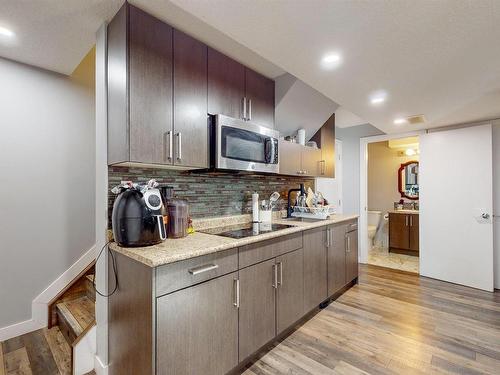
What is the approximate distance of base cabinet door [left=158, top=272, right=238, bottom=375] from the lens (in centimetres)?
127

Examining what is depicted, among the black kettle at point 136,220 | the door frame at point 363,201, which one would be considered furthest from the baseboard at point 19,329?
the door frame at point 363,201

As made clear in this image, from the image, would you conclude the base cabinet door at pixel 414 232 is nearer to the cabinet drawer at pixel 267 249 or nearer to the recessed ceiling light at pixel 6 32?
the cabinet drawer at pixel 267 249

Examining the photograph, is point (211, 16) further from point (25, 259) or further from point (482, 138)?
point (482, 138)

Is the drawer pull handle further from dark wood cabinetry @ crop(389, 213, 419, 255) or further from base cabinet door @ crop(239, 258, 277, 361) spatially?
dark wood cabinetry @ crop(389, 213, 419, 255)

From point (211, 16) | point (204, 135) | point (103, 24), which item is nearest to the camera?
point (211, 16)

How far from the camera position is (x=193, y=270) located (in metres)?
1.36

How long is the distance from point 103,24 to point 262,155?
1.42m

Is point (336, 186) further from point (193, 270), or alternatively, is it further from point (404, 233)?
point (193, 270)

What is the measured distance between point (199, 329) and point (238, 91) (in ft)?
5.77

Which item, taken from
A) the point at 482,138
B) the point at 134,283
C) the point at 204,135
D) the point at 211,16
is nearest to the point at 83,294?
the point at 134,283

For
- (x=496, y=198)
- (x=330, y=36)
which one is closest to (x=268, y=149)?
(x=330, y=36)

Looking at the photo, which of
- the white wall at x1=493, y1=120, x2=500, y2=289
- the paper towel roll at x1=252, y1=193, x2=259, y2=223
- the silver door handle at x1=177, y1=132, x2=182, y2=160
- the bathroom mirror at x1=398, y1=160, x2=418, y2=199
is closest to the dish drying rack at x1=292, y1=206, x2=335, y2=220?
the paper towel roll at x1=252, y1=193, x2=259, y2=223

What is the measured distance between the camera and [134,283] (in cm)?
136

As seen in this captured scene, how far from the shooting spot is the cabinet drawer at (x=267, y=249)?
167 centimetres
